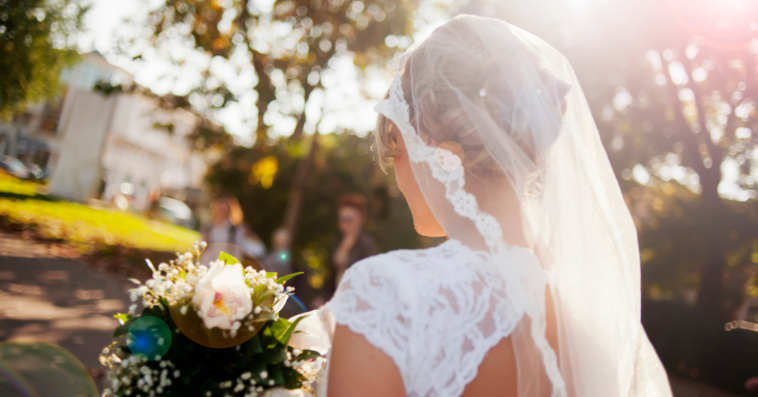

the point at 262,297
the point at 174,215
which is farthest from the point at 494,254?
the point at 174,215

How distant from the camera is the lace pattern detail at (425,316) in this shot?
1.21m

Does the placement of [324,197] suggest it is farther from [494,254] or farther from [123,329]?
[494,254]

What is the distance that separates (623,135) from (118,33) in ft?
44.8

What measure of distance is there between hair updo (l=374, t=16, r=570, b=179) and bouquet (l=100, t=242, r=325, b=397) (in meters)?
0.67

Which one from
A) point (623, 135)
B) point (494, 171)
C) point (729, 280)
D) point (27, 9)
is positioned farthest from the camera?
point (729, 280)

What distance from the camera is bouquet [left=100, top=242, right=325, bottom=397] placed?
5.08 ft

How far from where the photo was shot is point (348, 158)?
17875 mm

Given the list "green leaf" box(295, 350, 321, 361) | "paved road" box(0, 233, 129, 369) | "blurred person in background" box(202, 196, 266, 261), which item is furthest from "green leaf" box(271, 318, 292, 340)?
"blurred person in background" box(202, 196, 266, 261)

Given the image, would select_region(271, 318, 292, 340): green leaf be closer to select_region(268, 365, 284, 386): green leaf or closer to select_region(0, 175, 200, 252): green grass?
select_region(268, 365, 284, 386): green leaf

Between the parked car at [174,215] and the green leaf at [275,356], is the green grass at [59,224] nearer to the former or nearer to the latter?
the green leaf at [275,356]

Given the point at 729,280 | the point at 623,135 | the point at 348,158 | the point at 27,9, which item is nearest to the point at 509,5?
the point at 623,135

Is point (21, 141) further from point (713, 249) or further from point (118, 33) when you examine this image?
point (713, 249)

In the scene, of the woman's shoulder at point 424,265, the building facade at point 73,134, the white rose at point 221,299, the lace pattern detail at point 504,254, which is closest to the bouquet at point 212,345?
the white rose at point 221,299

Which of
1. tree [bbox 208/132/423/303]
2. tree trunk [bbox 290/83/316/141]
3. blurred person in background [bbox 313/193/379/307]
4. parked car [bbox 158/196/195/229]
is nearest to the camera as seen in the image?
blurred person in background [bbox 313/193/379/307]
